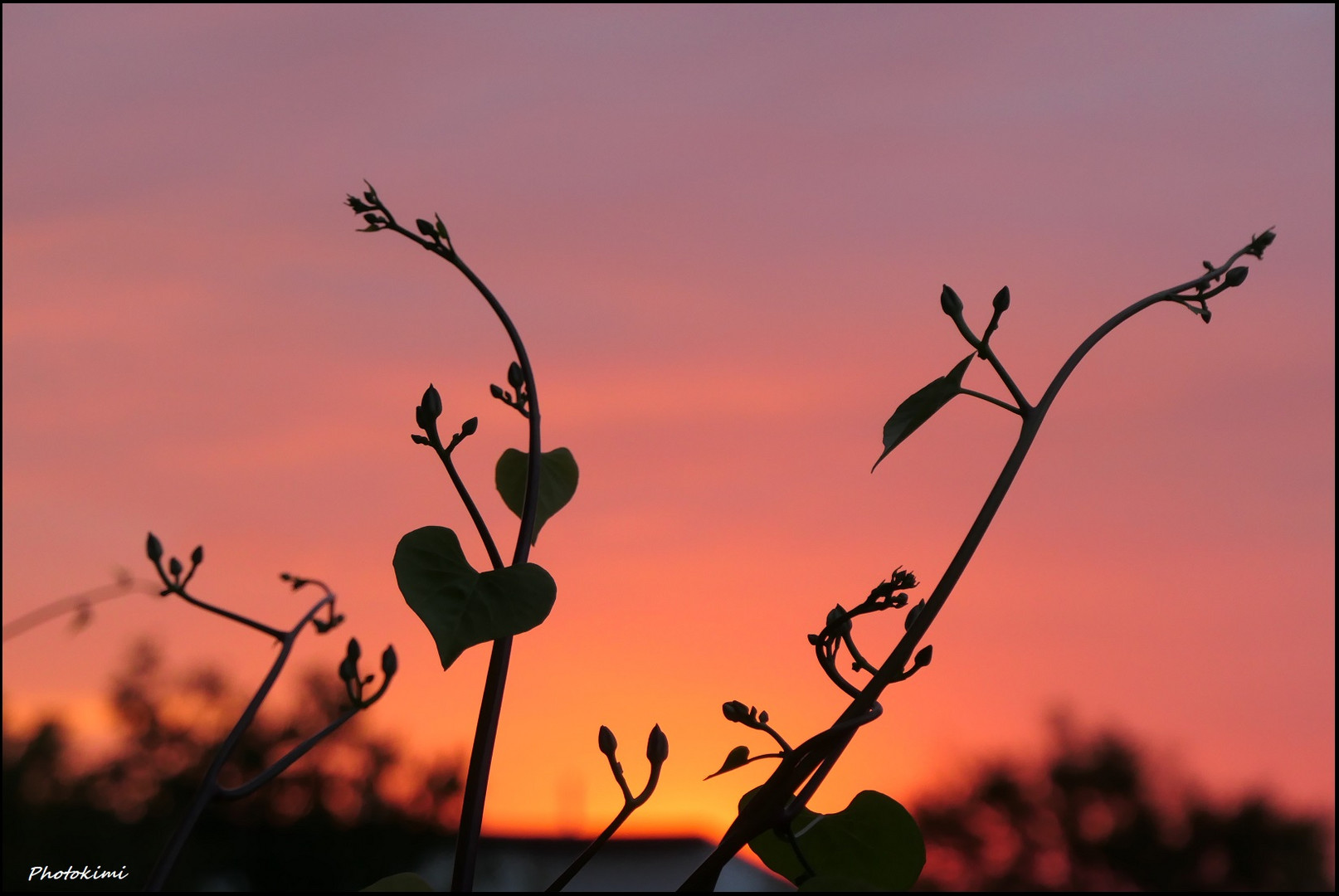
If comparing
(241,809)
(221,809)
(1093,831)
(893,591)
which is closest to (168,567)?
(893,591)

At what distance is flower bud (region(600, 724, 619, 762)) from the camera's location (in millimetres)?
792

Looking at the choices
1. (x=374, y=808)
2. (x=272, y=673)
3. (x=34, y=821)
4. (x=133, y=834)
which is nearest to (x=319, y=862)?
(x=374, y=808)

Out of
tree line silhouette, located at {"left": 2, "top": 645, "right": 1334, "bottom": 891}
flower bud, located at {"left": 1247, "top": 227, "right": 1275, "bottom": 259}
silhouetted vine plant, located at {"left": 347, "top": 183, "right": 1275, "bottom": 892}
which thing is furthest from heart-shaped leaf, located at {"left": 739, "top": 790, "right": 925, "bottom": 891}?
tree line silhouette, located at {"left": 2, "top": 645, "right": 1334, "bottom": 891}

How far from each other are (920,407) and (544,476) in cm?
40

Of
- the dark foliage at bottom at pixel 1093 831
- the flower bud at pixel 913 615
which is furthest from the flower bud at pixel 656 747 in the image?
the dark foliage at bottom at pixel 1093 831

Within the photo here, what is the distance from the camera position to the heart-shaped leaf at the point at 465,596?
78 centimetres

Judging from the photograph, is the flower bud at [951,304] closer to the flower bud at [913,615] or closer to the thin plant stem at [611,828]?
the flower bud at [913,615]

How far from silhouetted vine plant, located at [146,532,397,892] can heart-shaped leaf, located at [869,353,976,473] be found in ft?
1.40

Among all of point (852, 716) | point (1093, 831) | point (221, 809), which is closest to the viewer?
point (852, 716)

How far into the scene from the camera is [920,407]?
2.67 feet

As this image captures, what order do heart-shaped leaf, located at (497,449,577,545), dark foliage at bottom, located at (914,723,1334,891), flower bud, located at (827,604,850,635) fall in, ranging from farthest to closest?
1. dark foliage at bottom, located at (914,723,1334,891)
2. heart-shaped leaf, located at (497,449,577,545)
3. flower bud, located at (827,604,850,635)

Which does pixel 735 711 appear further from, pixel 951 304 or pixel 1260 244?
pixel 1260 244

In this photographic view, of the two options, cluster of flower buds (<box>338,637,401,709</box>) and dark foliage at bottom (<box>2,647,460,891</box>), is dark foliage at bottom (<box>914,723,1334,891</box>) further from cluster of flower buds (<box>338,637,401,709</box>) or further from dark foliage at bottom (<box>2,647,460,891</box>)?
cluster of flower buds (<box>338,637,401,709</box>)

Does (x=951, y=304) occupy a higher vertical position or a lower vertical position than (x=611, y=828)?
higher
